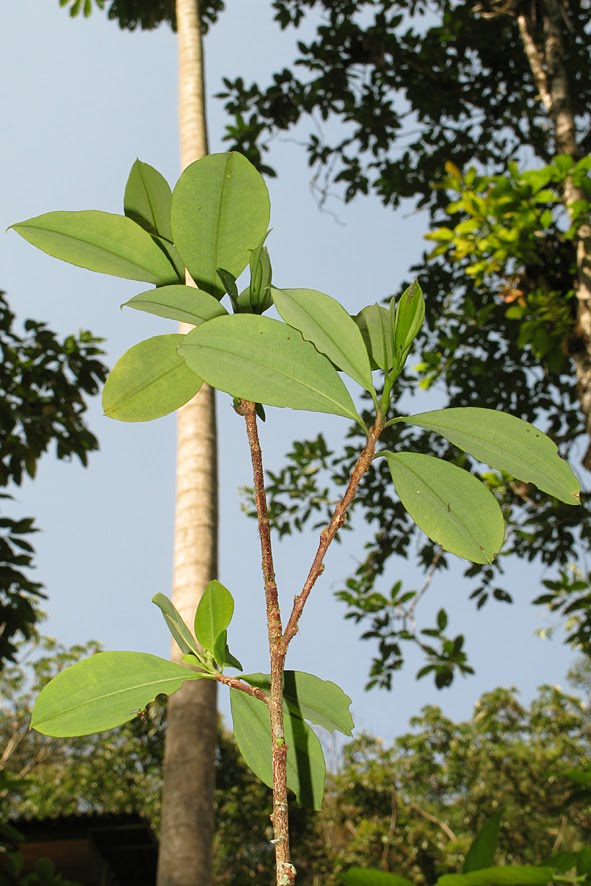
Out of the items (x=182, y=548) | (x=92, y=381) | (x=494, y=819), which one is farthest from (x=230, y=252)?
(x=92, y=381)

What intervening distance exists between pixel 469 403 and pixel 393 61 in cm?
246

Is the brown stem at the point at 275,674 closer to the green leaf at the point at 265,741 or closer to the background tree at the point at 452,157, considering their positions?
the green leaf at the point at 265,741

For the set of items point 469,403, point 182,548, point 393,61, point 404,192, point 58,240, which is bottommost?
point 58,240

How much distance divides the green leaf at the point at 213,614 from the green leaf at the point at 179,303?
19cm

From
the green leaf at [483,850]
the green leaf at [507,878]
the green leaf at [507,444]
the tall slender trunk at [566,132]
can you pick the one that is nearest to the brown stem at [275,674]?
the green leaf at [507,444]

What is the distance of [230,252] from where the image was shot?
572 millimetres

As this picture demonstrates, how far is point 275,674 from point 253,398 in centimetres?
16

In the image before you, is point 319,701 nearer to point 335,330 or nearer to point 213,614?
point 213,614

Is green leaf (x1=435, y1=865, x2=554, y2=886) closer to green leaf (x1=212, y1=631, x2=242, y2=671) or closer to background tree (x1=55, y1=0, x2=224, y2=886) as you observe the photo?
green leaf (x1=212, y1=631, x2=242, y2=671)

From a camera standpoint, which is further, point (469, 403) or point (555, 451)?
point (469, 403)

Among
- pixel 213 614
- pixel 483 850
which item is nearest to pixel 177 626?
pixel 213 614

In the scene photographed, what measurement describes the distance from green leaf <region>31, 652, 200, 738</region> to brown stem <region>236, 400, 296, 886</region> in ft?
0.28

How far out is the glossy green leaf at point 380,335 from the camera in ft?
1.75

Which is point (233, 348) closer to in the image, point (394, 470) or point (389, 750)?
point (394, 470)
